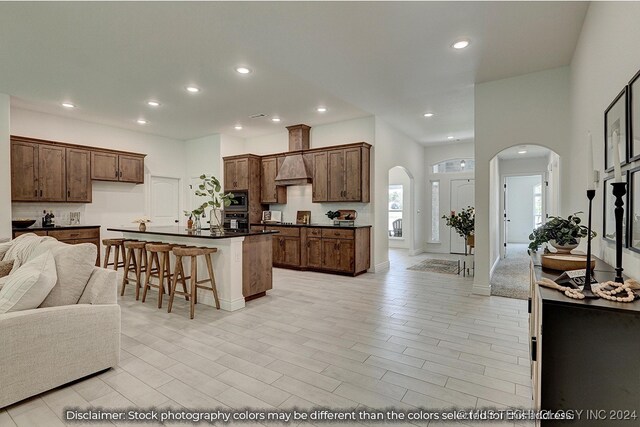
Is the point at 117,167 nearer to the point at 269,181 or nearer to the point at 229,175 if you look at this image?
the point at 229,175

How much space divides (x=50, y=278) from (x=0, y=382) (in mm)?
640

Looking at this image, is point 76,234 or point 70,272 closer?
point 70,272

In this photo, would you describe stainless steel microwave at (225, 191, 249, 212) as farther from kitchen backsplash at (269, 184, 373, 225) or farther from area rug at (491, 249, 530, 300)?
area rug at (491, 249, 530, 300)

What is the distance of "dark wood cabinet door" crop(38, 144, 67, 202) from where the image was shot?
5793 millimetres

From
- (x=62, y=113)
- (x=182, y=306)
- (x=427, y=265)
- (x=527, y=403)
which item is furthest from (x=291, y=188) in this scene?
(x=527, y=403)

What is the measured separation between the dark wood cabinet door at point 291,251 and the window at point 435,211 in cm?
467

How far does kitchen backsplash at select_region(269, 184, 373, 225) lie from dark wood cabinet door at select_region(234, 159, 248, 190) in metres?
0.83

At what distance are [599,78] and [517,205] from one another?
36.1 feet

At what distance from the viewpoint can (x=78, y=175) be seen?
6266 mm

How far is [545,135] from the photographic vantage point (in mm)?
4195

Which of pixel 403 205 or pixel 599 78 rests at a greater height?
pixel 599 78

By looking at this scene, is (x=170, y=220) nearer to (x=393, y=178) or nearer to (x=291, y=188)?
(x=291, y=188)

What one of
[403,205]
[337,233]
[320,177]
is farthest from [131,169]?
[403,205]

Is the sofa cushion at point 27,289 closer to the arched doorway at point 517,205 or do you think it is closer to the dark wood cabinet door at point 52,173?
the dark wood cabinet door at point 52,173
